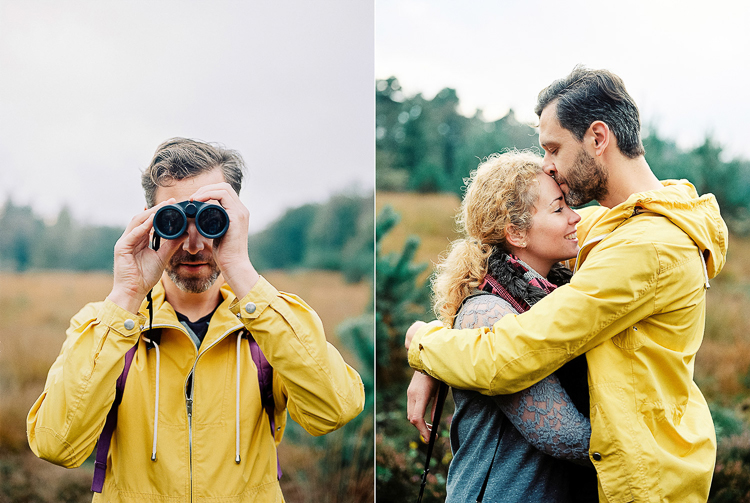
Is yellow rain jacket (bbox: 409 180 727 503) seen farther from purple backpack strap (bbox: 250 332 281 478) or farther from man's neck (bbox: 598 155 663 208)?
purple backpack strap (bbox: 250 332 281 478)

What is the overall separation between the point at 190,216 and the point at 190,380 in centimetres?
46

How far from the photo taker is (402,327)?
3318mm

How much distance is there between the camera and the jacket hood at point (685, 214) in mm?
1436

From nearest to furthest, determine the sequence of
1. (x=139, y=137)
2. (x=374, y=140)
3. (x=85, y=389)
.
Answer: (x=85, y=389), (x=139, y=137), (x=374, y=140)

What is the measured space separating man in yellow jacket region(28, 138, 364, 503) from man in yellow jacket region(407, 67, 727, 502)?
1.20 ft

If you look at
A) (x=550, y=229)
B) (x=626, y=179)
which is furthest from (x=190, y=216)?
(x=626, y=179)

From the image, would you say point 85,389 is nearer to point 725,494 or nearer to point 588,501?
point 588,501

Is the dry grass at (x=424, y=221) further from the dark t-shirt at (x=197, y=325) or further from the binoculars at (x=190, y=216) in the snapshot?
the binoculars at (x=190, y=216)

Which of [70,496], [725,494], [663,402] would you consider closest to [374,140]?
[663,402]

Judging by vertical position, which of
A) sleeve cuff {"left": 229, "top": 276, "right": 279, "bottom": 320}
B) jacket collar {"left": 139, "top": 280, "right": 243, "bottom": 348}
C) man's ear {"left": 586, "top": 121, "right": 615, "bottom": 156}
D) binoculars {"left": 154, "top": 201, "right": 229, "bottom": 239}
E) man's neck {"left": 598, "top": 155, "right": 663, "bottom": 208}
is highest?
man's ear {"left": 586, "top": 121, "right": 615, "bottom": 156}

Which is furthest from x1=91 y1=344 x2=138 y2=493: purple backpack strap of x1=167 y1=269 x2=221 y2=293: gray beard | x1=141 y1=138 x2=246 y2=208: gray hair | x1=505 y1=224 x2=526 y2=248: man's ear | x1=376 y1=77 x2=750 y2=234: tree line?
x1=376 y1=77 x2=750 y2=234: tree line

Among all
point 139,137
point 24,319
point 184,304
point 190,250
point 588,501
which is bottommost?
point 588,501

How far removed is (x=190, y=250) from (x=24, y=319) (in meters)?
2.08

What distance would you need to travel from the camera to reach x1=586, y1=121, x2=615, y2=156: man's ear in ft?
5.44
